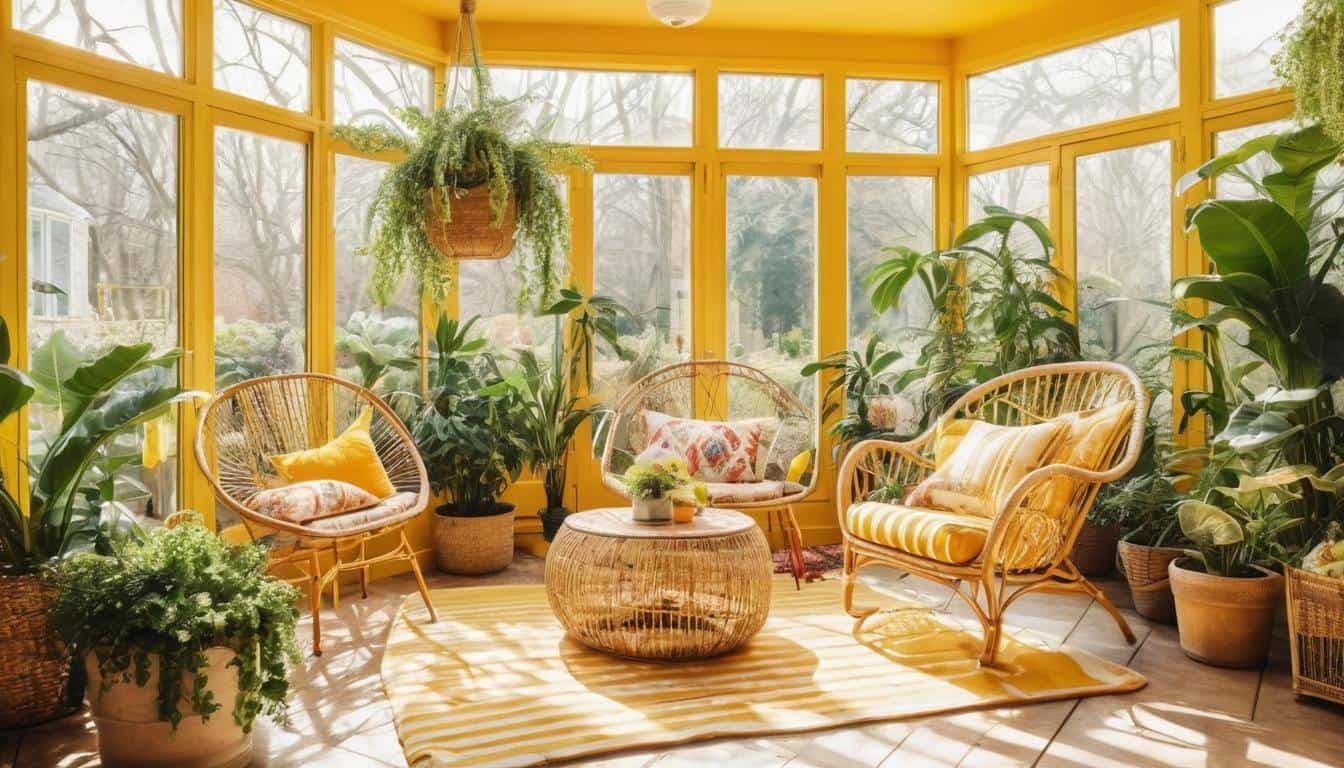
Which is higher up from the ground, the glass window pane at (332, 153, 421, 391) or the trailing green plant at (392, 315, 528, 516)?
the glass window pane at (332, 153, 421, 391)

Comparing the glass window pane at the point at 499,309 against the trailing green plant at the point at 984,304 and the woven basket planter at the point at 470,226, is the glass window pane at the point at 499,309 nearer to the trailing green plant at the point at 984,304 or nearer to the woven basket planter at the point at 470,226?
the woven basket planter at the point at 470,226

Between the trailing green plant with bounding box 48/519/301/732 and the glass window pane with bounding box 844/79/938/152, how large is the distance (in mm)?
3755

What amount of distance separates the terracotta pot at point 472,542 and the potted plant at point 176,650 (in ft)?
6.29

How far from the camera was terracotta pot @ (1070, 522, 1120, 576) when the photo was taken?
14.2ft

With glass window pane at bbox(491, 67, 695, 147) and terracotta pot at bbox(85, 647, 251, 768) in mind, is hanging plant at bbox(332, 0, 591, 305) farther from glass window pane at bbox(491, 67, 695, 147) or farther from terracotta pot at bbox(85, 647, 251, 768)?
terracotta pot at bbox(85, 647, 251, 768)

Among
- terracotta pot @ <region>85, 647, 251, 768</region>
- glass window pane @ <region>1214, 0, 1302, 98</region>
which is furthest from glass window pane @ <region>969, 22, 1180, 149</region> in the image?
terracotta pot @ <region>85, 647, 251, 768</region>

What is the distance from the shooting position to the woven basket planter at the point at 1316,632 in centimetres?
276

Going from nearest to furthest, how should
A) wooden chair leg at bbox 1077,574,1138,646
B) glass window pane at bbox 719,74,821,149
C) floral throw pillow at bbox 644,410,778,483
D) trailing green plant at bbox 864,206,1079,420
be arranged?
wooden chair leg at bbox 1077,574,1138,646, floral throw pillow at bbox 644,410,778,483, trailing green plant at bbox 864,206,1079,420, glass window pane at bbox 719,74,821,149

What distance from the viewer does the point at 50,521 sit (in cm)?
279

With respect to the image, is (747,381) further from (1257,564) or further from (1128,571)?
(1257,564)

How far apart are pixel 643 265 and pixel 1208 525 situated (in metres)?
2.92

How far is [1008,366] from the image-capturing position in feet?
14.6

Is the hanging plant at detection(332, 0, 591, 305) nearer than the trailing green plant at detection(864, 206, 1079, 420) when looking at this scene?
Yes

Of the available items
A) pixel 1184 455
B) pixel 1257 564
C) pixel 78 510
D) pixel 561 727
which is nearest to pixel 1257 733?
pixel 1257 564
